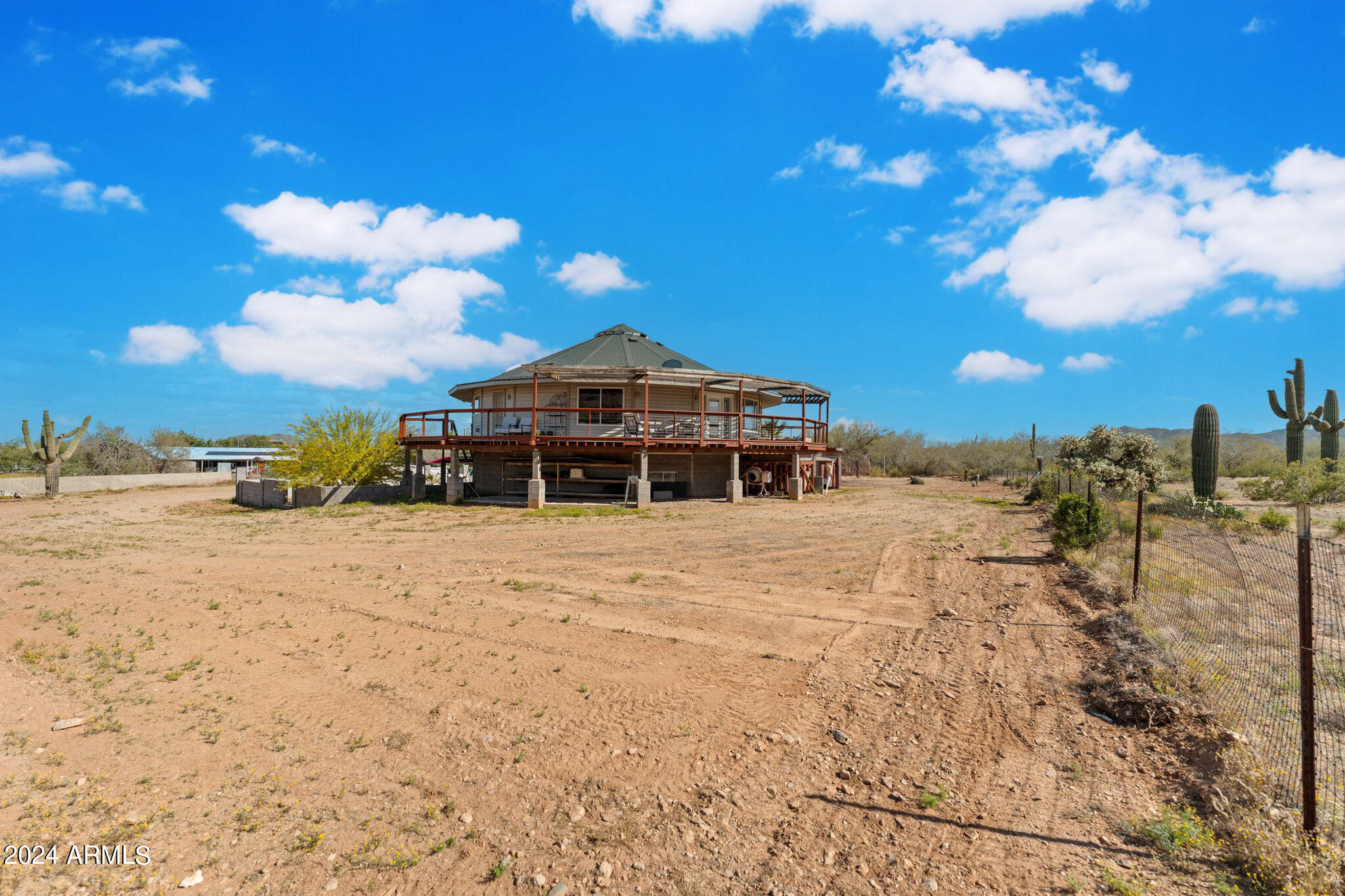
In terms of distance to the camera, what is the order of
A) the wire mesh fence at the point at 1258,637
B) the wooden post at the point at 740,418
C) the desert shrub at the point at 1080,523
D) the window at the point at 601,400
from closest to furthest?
the wire mesh fence at the point at 1258,637
the desert shrub at the point at 1080,523
the wooden post at the point at 740,418
the window at the point at 601,400

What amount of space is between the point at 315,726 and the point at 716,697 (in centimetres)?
374

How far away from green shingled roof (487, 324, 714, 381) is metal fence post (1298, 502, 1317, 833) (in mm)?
25040

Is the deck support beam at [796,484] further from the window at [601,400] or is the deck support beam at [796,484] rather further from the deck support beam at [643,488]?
the window at [601,400]

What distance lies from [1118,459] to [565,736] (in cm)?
2942

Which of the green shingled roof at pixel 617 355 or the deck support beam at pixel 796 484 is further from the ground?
the green shingled roof at pixel 617 355

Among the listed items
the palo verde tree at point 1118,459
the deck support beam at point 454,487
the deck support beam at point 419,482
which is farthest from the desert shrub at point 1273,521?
the deck support beam at point 419,482

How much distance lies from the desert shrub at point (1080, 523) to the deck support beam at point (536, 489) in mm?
15563

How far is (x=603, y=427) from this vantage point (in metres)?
26.4

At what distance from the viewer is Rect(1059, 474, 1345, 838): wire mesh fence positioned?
14.2 ft

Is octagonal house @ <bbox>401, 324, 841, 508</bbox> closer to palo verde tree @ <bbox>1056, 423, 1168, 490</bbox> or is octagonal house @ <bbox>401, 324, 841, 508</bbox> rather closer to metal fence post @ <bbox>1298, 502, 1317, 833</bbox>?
palo verde tree @ <bbox>1056, 423, 1168, 490</bbox>

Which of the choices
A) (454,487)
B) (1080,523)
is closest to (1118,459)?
(1080,523)

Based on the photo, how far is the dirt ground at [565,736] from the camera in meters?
3.83

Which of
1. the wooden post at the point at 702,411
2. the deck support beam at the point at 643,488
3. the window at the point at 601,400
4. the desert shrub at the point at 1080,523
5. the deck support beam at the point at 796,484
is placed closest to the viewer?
the desert shrub at the point at 1080,523

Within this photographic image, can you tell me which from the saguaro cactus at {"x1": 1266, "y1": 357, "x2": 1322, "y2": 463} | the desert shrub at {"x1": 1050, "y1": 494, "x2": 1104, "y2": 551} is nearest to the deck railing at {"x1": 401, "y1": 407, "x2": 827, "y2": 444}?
the desert shrub at {"x1": 1050, "y1": 494, "x2": 1104, "y2": 551}
